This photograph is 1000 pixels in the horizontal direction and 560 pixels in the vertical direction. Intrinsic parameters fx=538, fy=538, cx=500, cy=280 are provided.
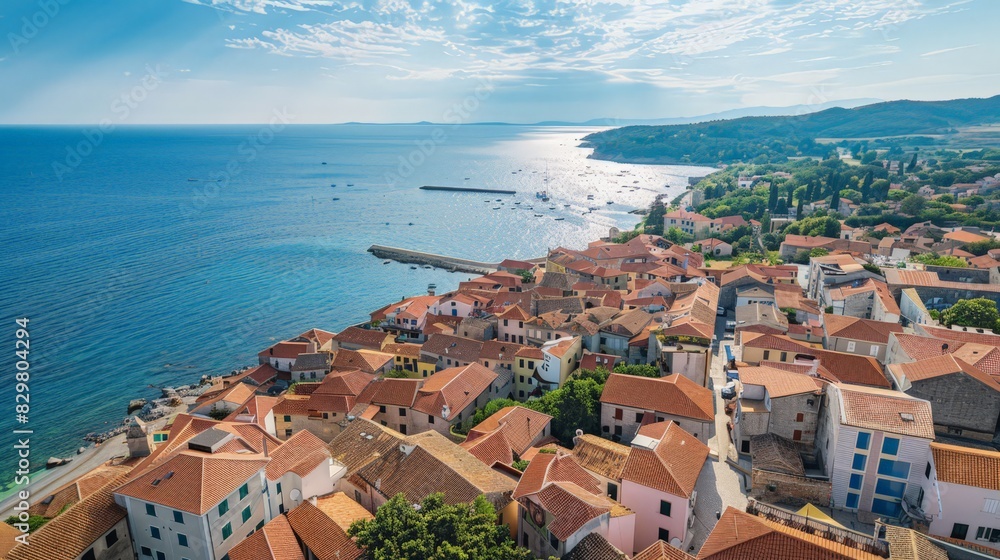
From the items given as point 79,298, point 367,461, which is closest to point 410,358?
point 367,461

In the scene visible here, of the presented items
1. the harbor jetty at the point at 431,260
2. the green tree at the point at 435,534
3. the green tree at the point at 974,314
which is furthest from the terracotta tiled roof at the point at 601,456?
the harbor jetty at the point at 431,260

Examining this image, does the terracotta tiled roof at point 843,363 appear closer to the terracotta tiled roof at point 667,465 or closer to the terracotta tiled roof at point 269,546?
the terracotta tiled roof at point 667,465

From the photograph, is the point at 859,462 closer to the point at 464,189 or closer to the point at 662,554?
the point at 662,554

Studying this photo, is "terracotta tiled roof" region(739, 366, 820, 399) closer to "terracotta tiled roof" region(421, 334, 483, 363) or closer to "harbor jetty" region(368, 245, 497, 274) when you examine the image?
"terracotta tiled roof" region(421, 334, 483, 363)

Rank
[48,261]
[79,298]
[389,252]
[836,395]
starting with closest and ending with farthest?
1. [836,395]
2. [79,298]
3. [48,261]
4. [389,252]

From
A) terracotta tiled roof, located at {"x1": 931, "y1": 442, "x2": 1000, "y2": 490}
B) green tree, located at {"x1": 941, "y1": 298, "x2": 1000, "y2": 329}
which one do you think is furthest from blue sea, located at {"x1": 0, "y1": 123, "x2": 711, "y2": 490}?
green tree, located at {"x1": 941, "y1": 298, "x2": 1000, "y2": 329}

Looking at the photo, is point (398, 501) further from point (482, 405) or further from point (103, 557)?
point (482, 405)

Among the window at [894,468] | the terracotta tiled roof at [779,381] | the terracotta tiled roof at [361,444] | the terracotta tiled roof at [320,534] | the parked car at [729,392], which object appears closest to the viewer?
the terracotta tiled roof at [320,534]
